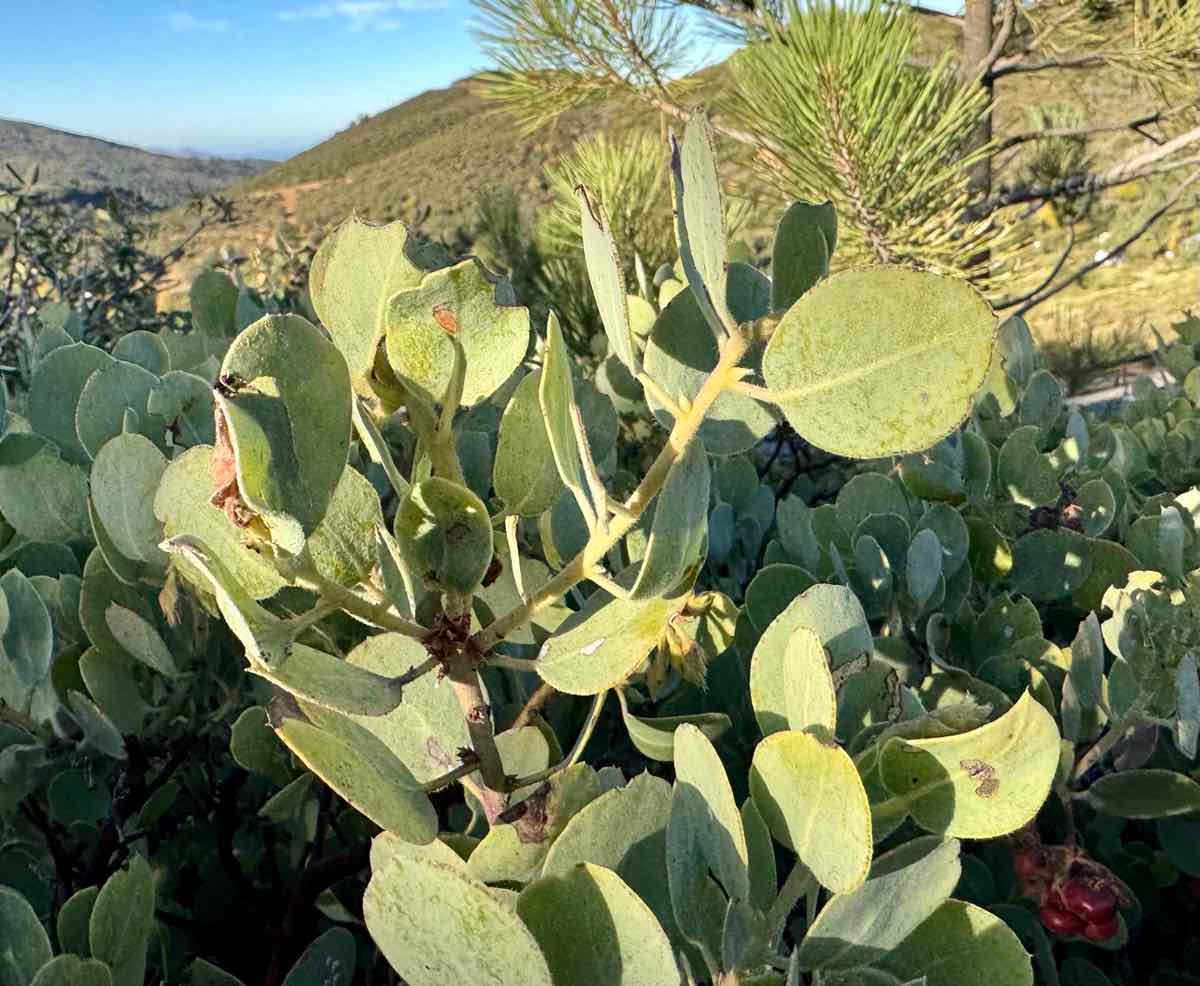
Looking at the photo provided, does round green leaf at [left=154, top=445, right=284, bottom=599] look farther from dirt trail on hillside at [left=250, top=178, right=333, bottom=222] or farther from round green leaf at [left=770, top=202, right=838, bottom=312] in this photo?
dirt trail on hillside at [left=250, top=178, right=333, bottom=222]

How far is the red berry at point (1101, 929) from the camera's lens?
0.64 meters

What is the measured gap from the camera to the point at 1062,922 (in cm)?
64

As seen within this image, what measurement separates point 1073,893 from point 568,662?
42 cm

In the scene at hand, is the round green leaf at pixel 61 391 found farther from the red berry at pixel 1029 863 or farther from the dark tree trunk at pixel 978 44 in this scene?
the dark tree trunk at pixel 978 44

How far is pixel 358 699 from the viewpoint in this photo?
38cm

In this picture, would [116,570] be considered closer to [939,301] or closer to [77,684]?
[77,684]

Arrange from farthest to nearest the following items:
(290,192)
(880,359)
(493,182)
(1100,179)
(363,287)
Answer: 1. (290,192)
2. (493,182)
3. (1100,179)
4. (363,287)
5. (880,359)

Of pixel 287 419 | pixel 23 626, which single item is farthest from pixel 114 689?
pixel 287 419

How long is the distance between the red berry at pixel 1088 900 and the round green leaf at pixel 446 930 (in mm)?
419

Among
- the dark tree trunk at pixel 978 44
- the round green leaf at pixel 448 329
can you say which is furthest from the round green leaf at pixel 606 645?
the dark tree trunk at pixel 978 44

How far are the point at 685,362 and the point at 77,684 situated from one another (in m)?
0.52

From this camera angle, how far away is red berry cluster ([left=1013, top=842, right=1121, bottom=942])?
0.63 m

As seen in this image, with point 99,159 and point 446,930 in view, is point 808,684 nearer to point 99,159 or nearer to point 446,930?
point 446,930

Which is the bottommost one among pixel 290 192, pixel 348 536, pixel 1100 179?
pixel 348 536
